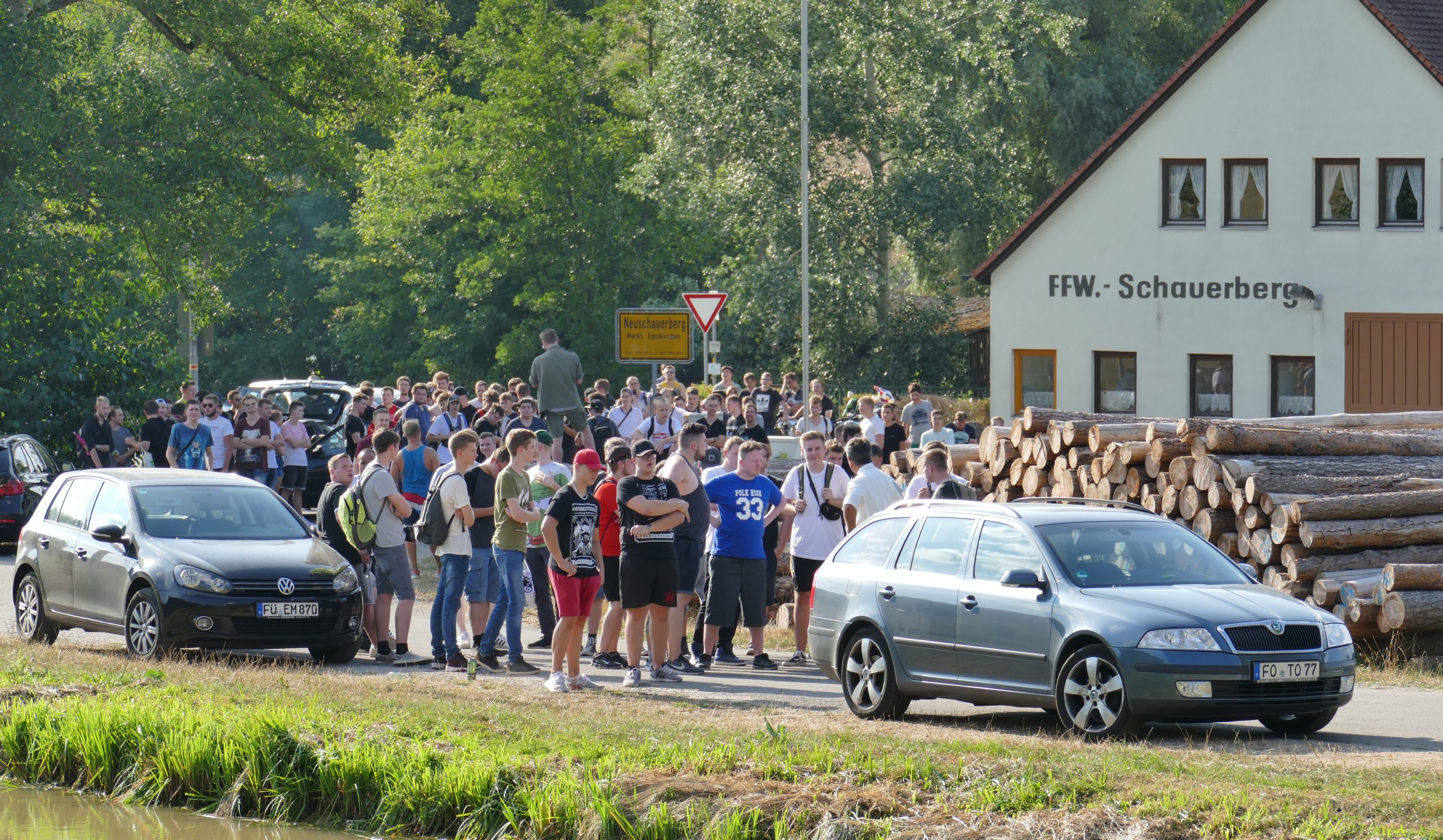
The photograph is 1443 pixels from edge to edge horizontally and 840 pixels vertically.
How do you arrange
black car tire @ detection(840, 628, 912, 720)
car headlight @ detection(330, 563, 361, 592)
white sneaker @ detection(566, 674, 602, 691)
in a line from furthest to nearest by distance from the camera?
car headlight @ detection(330, 563, 361, 592), white sneaker @ detection(566, 674, 602, 691), black car tire @ detection(840, 628, 912, 720)

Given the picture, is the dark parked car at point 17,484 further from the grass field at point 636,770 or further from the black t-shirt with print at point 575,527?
the black t-shirt with print at point 575,527

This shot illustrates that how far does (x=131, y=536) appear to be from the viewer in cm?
1449

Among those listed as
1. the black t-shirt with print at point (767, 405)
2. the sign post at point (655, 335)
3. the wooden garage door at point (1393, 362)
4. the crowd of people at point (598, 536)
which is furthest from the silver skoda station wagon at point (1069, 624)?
the wooden garage door at point (1393, 362)

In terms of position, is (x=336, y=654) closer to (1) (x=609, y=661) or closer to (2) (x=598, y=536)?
(1) (x=609, y=661)

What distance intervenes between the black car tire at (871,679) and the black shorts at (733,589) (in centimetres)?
234

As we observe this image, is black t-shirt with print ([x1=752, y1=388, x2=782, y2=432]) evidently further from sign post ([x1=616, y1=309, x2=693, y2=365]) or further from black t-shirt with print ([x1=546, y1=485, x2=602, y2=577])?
black t-shirt with print ([x1=546, y1=485, x2=602, y2=577])

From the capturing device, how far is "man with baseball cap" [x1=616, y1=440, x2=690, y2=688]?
12.8 m

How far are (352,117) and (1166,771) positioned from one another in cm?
2920

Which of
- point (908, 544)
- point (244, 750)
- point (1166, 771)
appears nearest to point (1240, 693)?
point (1166, 771)

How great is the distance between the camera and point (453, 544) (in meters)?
13.9

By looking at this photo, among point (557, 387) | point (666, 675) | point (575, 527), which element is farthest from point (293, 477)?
point (575, 527)

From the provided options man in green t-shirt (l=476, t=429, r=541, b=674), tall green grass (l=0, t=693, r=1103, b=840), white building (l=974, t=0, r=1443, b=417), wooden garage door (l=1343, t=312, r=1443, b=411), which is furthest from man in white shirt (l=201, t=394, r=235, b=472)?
wooden garage door (l=1343, t=312, r=1443, b=411)

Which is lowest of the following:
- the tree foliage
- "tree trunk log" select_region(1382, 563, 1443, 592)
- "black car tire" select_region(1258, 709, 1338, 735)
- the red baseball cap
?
"black car tire" select_region(1258, 709, 1338, 735)

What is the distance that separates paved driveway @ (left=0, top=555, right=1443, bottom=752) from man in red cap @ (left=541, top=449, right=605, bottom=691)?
0.39 m
